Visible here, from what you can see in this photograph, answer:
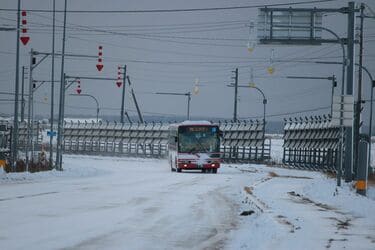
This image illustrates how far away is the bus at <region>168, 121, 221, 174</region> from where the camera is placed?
2106 inches

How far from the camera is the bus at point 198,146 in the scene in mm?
53500

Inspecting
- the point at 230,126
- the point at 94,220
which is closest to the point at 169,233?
the point at 94,220

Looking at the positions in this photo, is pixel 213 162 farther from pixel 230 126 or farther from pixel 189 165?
pixel 230 126

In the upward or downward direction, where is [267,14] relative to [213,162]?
upward

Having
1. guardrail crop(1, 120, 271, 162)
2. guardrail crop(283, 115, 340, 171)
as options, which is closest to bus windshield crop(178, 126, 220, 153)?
guardrail crop(283, 115, 340, 171)

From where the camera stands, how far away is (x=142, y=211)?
19375 mm

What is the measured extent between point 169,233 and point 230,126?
61993 mm

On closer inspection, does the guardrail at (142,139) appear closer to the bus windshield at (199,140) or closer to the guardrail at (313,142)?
the guardrail at (313,142)

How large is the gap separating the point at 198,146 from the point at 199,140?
1.34ft

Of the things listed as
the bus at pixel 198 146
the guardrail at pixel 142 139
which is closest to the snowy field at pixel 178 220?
the bus at pixel 198 146

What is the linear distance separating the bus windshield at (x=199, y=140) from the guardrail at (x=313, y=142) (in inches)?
307

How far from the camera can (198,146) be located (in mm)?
53500

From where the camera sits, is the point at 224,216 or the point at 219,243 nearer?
the point at 219,243

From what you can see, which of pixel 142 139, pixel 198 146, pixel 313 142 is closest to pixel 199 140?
pixel 198 146
